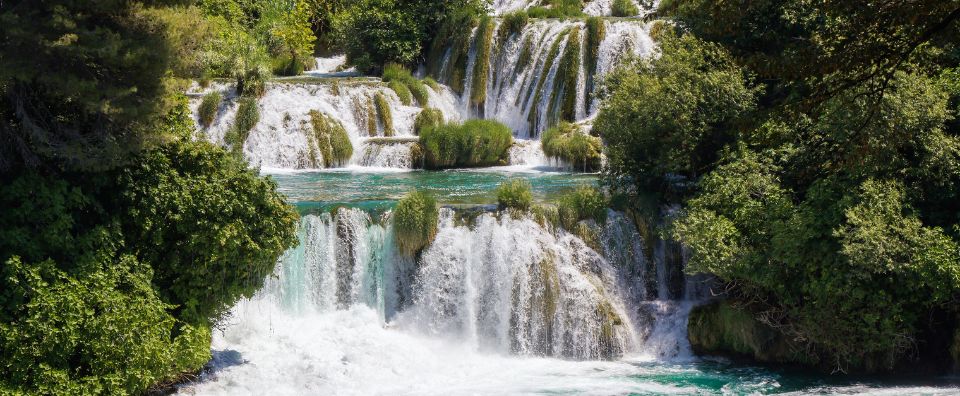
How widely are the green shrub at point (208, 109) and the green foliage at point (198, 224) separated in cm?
1309

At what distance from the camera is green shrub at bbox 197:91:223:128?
24969 millimetres

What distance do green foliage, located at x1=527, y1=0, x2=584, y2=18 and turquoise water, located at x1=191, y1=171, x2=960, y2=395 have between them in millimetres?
16857

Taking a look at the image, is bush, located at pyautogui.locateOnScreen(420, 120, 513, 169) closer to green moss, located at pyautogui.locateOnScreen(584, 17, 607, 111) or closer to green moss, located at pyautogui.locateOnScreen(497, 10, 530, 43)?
green moss, located at pyautogui.locateOnScreen(584, 17, 607, 111)

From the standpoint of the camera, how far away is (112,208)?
11711 millimetres

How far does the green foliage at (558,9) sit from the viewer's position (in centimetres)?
3147

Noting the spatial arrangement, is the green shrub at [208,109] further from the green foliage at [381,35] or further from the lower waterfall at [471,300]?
the lower waterfall at [471,300]

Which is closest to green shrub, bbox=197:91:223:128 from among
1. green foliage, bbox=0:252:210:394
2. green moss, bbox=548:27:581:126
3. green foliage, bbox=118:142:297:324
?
green moss, bbox=548:27:581:126

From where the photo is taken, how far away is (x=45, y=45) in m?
10.1

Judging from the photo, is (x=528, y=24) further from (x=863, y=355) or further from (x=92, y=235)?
(x=92, y=235)

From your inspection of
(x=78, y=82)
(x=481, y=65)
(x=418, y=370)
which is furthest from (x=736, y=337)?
(x=481, y=65)

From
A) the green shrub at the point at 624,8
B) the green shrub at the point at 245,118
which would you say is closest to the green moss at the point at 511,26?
the green shrub at the point at 624,8

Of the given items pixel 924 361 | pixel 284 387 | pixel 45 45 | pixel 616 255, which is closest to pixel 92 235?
pixel 45 45

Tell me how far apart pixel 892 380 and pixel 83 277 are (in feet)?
36.5

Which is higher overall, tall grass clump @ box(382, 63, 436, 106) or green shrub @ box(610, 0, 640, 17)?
green shrub @ box(610, 0, 640, 17)
